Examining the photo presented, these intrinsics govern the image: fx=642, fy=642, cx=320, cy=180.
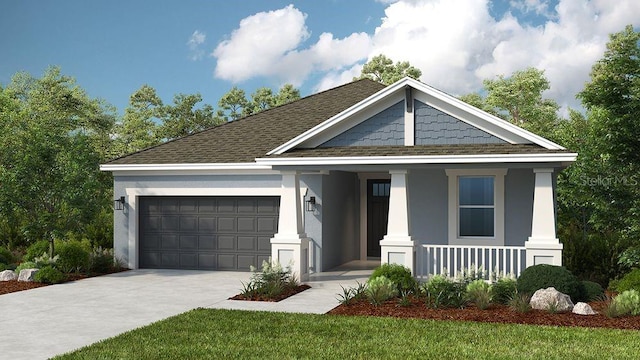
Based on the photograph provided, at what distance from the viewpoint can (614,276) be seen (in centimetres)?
1622

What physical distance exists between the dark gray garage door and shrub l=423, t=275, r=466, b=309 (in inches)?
260

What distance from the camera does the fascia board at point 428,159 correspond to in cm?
1373

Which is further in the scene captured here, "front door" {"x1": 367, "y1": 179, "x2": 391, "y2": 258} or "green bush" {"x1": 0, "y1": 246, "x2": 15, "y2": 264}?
"front door" {"x1": 367, "y1": 179, "x2": 391, "y2": 258}

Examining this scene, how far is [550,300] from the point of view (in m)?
11.6

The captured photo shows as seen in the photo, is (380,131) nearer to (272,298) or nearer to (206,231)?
(272,298)

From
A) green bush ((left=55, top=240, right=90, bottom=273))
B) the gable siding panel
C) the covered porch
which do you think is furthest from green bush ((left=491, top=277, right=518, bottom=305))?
green bush ((left=55, top=240, right=90, bottom=273))

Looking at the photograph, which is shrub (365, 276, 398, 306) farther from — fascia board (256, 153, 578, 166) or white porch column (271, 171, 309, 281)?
→ white porch column (271, 171, 309, 281)

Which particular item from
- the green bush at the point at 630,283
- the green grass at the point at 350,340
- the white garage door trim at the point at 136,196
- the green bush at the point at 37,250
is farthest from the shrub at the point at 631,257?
the green bush at the point at 37,250

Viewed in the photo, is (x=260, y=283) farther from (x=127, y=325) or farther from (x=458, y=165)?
(x=458, y=165)

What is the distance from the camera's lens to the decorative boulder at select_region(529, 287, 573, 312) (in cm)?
1156

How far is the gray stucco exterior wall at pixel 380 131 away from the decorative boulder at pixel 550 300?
17.2 ft

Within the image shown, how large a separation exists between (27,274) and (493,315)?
11360 mm

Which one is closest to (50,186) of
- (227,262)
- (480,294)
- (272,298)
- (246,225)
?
(227,262)

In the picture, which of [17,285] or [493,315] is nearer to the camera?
[493,315]
